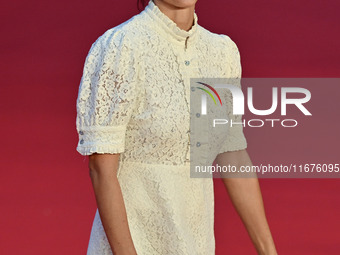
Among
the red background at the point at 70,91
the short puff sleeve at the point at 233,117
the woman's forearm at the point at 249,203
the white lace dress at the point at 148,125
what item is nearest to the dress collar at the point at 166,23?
the white lace dress at the point at 148,125

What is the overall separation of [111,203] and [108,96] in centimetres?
16

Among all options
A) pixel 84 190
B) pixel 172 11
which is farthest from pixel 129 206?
pixel 84 190

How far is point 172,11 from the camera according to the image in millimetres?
1462

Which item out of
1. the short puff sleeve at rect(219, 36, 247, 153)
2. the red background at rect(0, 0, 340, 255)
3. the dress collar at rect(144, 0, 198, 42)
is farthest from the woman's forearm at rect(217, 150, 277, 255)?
the red background at rect(0, 0, 340, 255)

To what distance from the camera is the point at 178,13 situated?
1466 millimetres

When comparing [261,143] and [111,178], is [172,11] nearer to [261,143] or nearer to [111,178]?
[111,178]

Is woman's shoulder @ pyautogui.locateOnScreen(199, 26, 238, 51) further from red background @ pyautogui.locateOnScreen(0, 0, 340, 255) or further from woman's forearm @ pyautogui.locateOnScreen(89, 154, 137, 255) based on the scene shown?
red background @ pyautogui.locateOnScreen(0, 0, 340, 255)

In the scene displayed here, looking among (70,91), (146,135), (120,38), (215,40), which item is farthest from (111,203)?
(70,91)

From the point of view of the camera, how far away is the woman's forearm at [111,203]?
4.51 feet

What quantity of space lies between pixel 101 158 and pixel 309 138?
1.53m

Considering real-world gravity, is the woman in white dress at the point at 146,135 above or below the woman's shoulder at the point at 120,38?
below

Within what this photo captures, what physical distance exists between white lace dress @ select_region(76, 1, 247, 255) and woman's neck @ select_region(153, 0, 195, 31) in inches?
0.5

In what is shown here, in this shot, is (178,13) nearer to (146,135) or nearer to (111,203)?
(146,135)

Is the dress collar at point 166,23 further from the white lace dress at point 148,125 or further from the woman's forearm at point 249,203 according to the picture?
the woman's forearm at point 249,203
